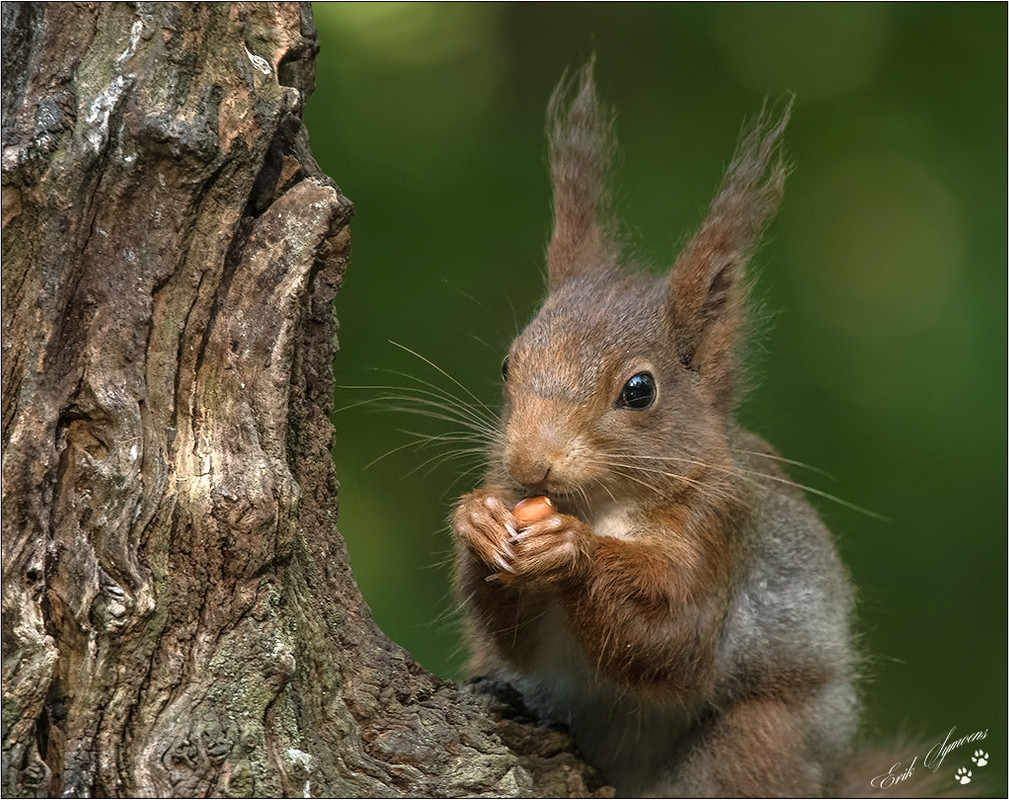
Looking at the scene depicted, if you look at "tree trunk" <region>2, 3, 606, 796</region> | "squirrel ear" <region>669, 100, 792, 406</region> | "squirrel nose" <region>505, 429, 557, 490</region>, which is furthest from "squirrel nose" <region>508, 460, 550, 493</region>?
"squirrel ear" <region>669, 100, 792, 406</region>

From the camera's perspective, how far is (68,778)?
5.63 feet

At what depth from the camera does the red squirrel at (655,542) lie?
244 centimetres

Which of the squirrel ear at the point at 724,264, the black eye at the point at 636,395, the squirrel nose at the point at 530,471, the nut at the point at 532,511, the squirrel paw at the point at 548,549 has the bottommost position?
the squirrel paw at the point at 548,549

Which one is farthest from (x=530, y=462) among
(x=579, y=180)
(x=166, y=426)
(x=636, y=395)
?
(x=579, y=180)

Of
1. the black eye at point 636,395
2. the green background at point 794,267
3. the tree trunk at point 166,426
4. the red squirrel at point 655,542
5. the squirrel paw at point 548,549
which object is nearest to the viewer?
the tree trunk at point 166,426

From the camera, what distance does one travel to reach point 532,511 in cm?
237

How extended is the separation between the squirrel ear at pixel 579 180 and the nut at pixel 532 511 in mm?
813

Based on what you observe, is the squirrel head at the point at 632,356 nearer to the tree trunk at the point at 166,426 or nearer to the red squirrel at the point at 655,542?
the red squirrel at the point at 655,542

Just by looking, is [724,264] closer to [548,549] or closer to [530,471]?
[530,471]

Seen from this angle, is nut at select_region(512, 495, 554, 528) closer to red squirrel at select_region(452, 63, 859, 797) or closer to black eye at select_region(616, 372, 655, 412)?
red squirrel at select_region(452, 63, 859, 797)

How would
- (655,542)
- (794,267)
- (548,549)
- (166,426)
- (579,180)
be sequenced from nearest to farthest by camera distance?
(166,426)
(548,549)
(655,542)
(579,180)
(794,267)

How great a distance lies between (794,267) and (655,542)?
80.0 inches

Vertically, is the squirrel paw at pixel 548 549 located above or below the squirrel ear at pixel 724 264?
below

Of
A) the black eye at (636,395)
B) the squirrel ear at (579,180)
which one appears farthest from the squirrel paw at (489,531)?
the squirrel ear at (579,180)
